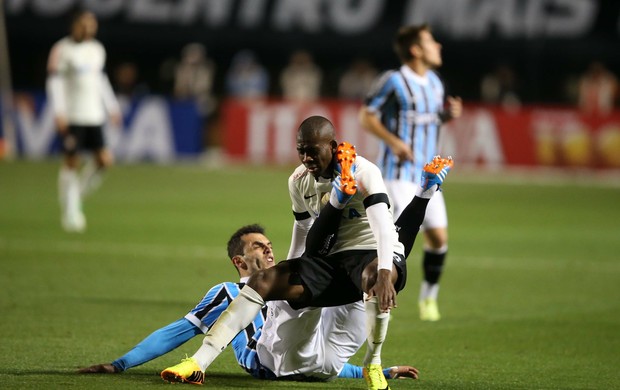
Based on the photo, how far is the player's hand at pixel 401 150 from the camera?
10.2 m

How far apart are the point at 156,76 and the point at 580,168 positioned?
535 inches

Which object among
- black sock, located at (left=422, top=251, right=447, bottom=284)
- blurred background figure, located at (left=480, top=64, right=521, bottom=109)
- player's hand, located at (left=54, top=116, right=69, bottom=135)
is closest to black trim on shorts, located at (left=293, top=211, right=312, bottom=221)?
black sock, located at (left=422, top=251, right=447, bottom=284)

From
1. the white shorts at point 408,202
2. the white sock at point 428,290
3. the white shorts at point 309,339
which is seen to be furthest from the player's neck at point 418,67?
the white shorts at point 309,339

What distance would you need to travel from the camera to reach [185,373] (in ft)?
22.4

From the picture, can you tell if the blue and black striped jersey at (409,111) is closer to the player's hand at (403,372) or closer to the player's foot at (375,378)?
the player's hand at (403,372)

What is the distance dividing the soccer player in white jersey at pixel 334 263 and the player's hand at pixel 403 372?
1.58 ft

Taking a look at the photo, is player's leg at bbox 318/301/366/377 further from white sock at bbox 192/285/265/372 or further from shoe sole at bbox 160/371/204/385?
shoe sole at bbox 160/371/204/385

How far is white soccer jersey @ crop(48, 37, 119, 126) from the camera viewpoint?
16391 millimetres

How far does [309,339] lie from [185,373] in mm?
863

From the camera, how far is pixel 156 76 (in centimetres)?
3469

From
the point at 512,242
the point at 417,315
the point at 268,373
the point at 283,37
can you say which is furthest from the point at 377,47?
the point at 268,373

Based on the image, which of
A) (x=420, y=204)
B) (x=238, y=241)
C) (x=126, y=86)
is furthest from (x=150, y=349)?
(x=126, y=86)

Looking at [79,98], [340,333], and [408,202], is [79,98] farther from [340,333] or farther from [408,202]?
[340,333]

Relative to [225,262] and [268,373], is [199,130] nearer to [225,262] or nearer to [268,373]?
[225,262]
